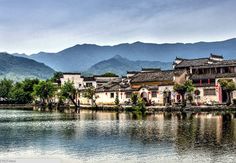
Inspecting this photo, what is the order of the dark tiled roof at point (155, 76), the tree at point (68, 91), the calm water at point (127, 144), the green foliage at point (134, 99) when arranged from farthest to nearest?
the tree at point (68, 91)
the dark tiled roof at point (155, 76)
the green foliage at point (134, 99)
the calm water at point (127, 144)

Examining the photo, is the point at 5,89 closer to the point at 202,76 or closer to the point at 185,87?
the point at 202,76

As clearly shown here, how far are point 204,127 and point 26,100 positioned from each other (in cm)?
7797

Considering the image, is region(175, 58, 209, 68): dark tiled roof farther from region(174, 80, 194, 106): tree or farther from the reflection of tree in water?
the reflection of tree in water

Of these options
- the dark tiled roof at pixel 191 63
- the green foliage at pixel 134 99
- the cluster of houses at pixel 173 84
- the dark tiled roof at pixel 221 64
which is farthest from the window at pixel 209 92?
the green foliage at pixel 134 99

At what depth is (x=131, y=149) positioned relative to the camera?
2791cm

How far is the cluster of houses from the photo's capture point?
239 ft

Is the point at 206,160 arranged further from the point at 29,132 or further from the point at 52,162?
the point at 29,132

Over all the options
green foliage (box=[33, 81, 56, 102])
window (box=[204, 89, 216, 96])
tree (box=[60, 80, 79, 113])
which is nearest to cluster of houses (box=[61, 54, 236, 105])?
window (box=[204, 89, 216, 96])

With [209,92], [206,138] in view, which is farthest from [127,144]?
[209,92]

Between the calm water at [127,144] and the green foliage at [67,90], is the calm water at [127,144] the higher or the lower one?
the lower one

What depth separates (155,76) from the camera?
263 ft

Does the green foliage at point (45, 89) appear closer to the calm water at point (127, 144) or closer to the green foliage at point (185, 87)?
the green foliage at point (185, 87)

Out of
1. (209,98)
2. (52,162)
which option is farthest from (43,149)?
(209,98)

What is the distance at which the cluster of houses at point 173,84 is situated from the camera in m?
72.8
